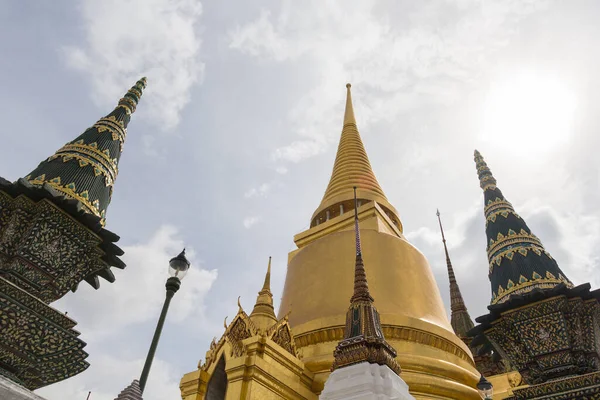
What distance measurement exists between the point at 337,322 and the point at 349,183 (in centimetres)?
640

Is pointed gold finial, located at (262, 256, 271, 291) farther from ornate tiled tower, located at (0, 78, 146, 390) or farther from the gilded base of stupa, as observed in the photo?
ornate tiled tower, located at (0, 78, 146, 390)

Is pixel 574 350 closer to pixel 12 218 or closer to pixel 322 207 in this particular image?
pixel 12 218

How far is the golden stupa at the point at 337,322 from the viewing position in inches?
295

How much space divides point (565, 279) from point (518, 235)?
1.26 meters

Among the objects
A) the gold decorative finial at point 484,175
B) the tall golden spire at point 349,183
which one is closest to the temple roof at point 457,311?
the tall golden spire at point 349,183

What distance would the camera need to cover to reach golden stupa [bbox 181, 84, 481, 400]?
7492 mm

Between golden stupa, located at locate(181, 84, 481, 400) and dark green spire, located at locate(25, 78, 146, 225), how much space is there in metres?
3.27

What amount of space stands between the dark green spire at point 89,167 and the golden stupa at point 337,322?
3.27 m

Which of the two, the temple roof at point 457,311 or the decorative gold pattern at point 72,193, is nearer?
the decorative gold pattern at point 72,193

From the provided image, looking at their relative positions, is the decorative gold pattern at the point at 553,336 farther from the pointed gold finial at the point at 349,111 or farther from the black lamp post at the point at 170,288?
the pointed gold finial at the point at 349,111

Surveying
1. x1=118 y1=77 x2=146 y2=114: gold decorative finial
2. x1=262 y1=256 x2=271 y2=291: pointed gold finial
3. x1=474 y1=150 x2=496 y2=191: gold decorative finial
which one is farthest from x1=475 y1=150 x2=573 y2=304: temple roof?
x1=118 y1=77 x2=146 y2=114: gold decorative finial

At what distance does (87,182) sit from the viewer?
5680mm

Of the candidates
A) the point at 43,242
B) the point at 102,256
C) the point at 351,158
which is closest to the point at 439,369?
the point at 102,256

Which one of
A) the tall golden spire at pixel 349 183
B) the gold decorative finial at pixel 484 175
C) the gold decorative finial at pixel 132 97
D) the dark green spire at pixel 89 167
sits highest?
the tall golden spire at pixel 349 183
